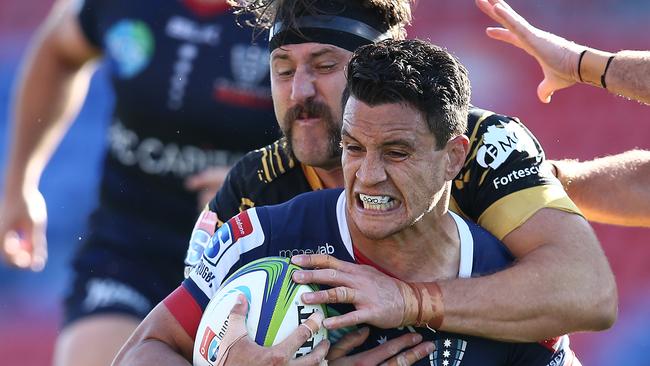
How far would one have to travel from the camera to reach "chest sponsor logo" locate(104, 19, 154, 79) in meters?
7.16

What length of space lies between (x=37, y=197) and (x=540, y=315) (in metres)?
3.84

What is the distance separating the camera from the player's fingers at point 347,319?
452cm

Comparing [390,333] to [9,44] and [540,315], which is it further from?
[9,44]

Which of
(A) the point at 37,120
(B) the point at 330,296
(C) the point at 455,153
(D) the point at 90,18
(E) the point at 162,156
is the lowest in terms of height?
(A) the point at 37,120

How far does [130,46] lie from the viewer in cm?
714

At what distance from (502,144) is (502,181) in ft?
0.57

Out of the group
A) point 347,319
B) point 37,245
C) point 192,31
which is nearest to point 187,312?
point 347,319

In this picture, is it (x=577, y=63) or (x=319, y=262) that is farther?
(x=577, y=63)

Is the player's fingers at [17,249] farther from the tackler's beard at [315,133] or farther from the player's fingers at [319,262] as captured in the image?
the player's fingers at [319,262]

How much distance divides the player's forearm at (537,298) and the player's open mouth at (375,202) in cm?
37

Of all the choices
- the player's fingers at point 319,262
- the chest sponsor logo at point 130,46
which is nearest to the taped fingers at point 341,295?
the player's fingers at point 319,262

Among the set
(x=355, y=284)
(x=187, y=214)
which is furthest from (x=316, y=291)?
(x=187, y=214)

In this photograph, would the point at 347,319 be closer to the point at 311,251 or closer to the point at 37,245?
the point at 311,251

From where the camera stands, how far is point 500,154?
17.3ft
